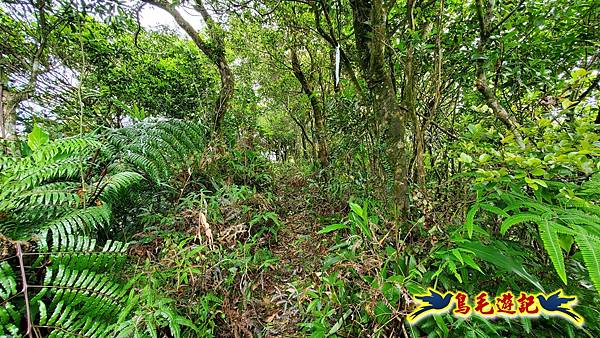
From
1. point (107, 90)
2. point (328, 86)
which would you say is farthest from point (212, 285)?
point (328, 86)

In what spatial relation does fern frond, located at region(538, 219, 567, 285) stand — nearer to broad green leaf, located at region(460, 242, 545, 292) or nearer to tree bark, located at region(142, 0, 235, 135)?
broad green leaf, located at region(460, 242, 545, 292)

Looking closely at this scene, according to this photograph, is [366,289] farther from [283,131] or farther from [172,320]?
[283,131]

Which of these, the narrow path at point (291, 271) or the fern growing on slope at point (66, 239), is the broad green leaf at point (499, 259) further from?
the fern growing on slope at point (66, 239)

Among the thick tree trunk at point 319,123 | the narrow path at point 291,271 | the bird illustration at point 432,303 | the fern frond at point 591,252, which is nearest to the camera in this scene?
the fern frond at point 591,252

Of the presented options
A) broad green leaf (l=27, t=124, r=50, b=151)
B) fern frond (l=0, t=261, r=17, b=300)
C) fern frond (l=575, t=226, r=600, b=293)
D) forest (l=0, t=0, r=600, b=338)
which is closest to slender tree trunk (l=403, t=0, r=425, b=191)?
forest (l=0, t=0, r=600, b=338)

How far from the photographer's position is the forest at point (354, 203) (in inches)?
40.3

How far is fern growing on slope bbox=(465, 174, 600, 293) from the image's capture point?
2.44ft

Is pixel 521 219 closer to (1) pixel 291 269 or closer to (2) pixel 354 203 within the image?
(2) pixel 354 203

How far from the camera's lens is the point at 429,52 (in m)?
1.84

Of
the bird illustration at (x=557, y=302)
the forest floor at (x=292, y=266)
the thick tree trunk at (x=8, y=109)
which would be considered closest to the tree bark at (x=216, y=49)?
the forest floor at (x=292, y=266)

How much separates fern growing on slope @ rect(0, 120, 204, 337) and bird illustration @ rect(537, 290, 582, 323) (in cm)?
153

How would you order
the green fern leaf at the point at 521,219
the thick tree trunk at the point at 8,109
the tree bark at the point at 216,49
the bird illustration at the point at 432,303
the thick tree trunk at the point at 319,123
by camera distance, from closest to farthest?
the green fern leaf at the point at 521,219 < the bird illustration at the point at 432,303 < the thick tree trunk at the point at 8,109 < the tree bark at the point at 216,49 < the thick tree trunk at the point at 319,123

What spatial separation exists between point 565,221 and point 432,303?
0.56 metres

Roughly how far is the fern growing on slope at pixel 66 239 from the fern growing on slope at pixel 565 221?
4.80 feet
